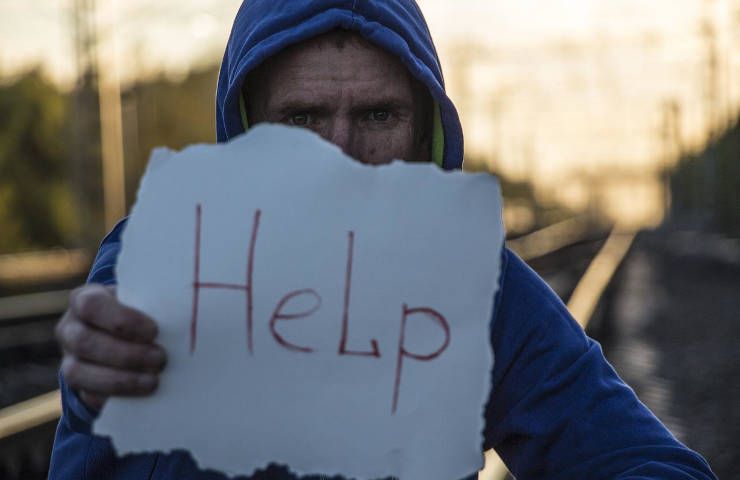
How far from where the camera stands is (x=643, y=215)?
343 feet

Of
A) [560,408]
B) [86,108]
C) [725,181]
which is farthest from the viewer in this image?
[725,181]

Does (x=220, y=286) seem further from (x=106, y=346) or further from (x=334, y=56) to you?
(x=334, y=56)

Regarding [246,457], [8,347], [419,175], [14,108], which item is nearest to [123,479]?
[246,457]

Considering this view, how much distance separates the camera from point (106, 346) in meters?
1.12

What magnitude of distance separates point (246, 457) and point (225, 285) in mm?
202

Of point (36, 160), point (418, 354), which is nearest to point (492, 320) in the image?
point (418, 354)

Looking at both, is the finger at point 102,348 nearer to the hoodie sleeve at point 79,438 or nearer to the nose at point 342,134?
the hoodie sleeve at point 79,438

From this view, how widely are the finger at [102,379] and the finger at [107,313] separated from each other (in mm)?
41

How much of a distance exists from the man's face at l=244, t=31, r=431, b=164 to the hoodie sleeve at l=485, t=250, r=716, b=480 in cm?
26

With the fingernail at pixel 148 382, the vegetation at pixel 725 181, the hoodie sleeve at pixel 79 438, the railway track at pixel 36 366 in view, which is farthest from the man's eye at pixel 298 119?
the vegetation at pixel 725 181

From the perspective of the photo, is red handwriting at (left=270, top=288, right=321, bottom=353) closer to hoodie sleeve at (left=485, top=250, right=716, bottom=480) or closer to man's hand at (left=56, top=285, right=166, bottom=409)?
man's hand at (left=56, top=285, right=166, bottom=409)

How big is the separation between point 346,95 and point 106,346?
55 centimetres

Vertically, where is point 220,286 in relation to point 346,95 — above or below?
below

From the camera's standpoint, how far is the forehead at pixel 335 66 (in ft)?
4.98
